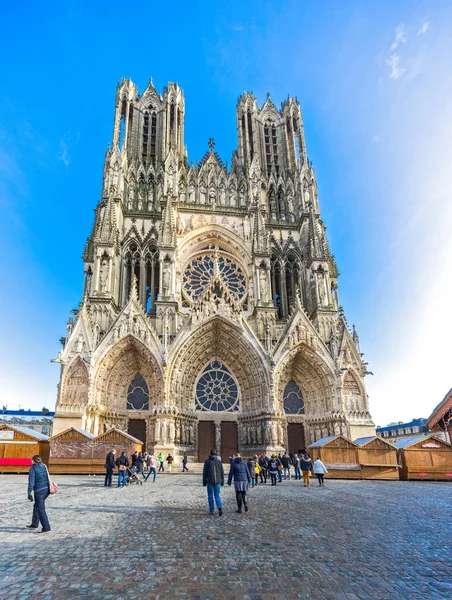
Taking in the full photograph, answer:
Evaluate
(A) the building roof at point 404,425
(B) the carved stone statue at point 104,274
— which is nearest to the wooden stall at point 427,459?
(B) the carved stone statue at point 104,274

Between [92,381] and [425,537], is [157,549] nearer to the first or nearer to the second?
[425,537]

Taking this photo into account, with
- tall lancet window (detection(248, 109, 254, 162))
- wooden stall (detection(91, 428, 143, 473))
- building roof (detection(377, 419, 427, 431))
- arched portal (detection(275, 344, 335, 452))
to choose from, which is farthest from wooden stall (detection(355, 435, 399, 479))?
building roof (detection(377, 419, 427, 431))

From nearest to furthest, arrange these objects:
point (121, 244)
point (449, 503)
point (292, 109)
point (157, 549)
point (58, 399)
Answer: point (157, 549)
point (449, 503)
point (58, 399)
point (121, 244)
point (292, 109)

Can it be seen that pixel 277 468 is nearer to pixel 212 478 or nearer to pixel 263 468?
pixel 263 468

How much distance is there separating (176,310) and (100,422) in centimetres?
757

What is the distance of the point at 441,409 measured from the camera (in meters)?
→ 14.1

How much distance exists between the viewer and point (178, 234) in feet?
91.6

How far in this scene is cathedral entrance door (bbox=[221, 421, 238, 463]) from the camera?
23.3 metres

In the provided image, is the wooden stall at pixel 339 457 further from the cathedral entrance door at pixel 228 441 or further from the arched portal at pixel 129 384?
the arched portal at pixel 129 384

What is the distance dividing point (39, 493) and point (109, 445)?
11.5 metres

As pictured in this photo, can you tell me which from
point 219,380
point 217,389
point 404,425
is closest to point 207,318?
point 219,380

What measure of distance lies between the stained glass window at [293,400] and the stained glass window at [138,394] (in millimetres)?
8382

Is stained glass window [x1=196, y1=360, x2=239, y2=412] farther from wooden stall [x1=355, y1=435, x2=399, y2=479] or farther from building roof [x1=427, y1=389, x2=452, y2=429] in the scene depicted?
building roof [x1=427, y1=389, x2=452, y2=429]

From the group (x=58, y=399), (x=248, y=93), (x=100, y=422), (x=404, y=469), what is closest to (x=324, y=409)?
(x=404, y=469)
